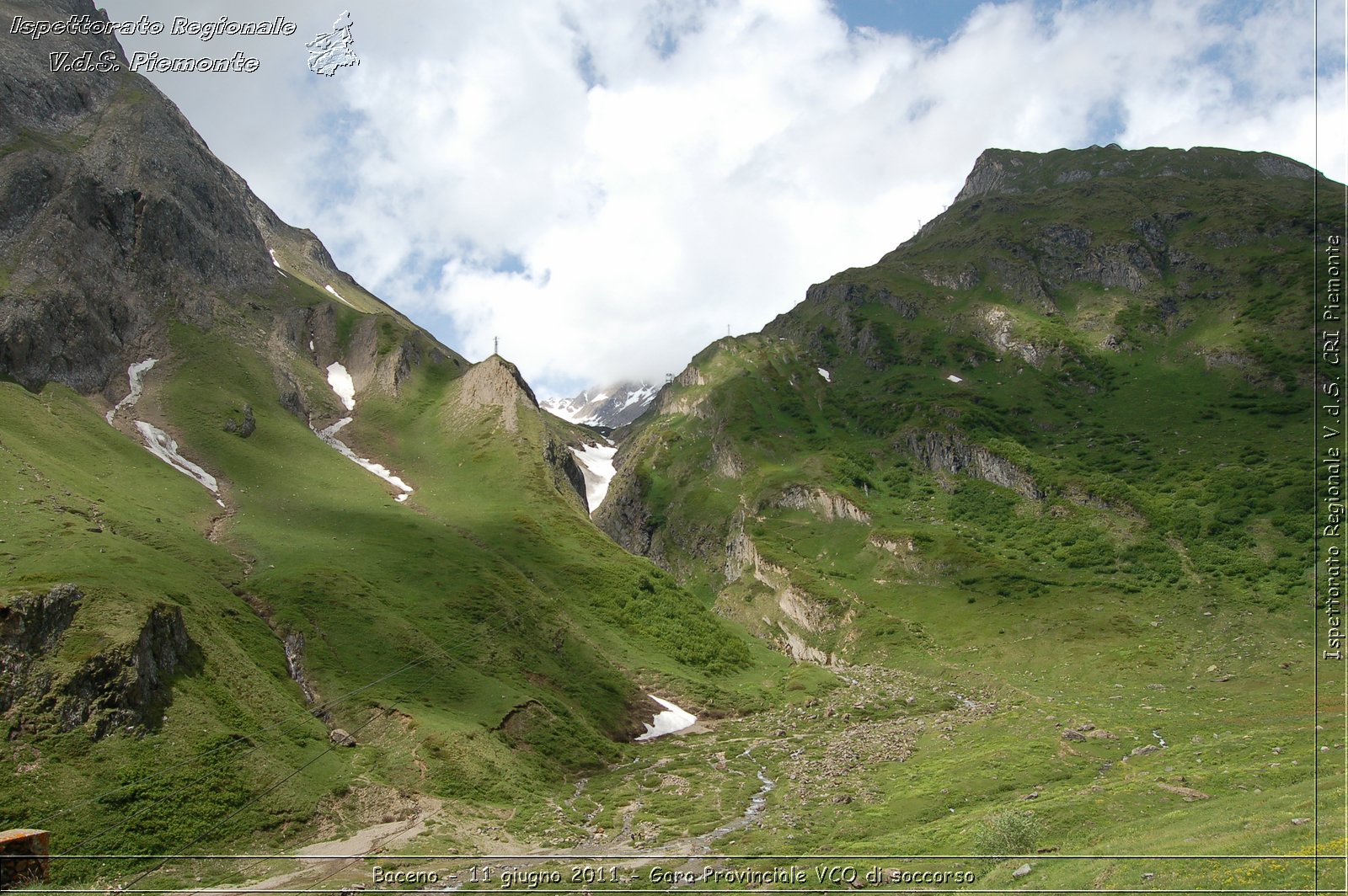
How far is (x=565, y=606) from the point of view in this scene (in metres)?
108

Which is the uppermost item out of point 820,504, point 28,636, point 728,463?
point 728,463

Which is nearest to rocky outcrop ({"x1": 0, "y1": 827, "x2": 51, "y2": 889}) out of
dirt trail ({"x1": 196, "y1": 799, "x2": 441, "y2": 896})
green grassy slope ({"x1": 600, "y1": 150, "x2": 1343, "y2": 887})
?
dirt trail ({"x1": 196, "y1": 799, "x2": 441, "y2": 896})

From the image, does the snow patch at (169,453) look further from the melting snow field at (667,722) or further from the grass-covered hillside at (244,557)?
the melting snow field at (667,722)

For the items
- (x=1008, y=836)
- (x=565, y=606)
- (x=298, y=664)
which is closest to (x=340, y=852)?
(x=298, y=664)

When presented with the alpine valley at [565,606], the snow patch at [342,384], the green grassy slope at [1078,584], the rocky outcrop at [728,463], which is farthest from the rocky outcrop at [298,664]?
the rocky outcrop at [728,463]

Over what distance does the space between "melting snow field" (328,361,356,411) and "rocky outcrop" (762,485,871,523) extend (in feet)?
319

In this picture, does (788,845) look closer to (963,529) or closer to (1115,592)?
(1115,592)

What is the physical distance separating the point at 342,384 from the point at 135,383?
51.1 m

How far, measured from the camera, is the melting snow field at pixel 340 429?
14125 centimetres

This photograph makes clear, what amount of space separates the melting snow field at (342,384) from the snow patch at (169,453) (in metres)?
51.7

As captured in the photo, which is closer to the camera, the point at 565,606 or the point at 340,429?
the point at 565,606

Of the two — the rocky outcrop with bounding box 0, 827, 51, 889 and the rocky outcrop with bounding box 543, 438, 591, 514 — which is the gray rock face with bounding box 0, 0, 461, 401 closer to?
the rocky outcrop with bounding box 543, 438, 591, 514

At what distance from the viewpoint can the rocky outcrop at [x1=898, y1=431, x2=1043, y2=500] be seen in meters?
161

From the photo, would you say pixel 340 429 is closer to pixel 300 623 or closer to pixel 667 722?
pixel 300 623
